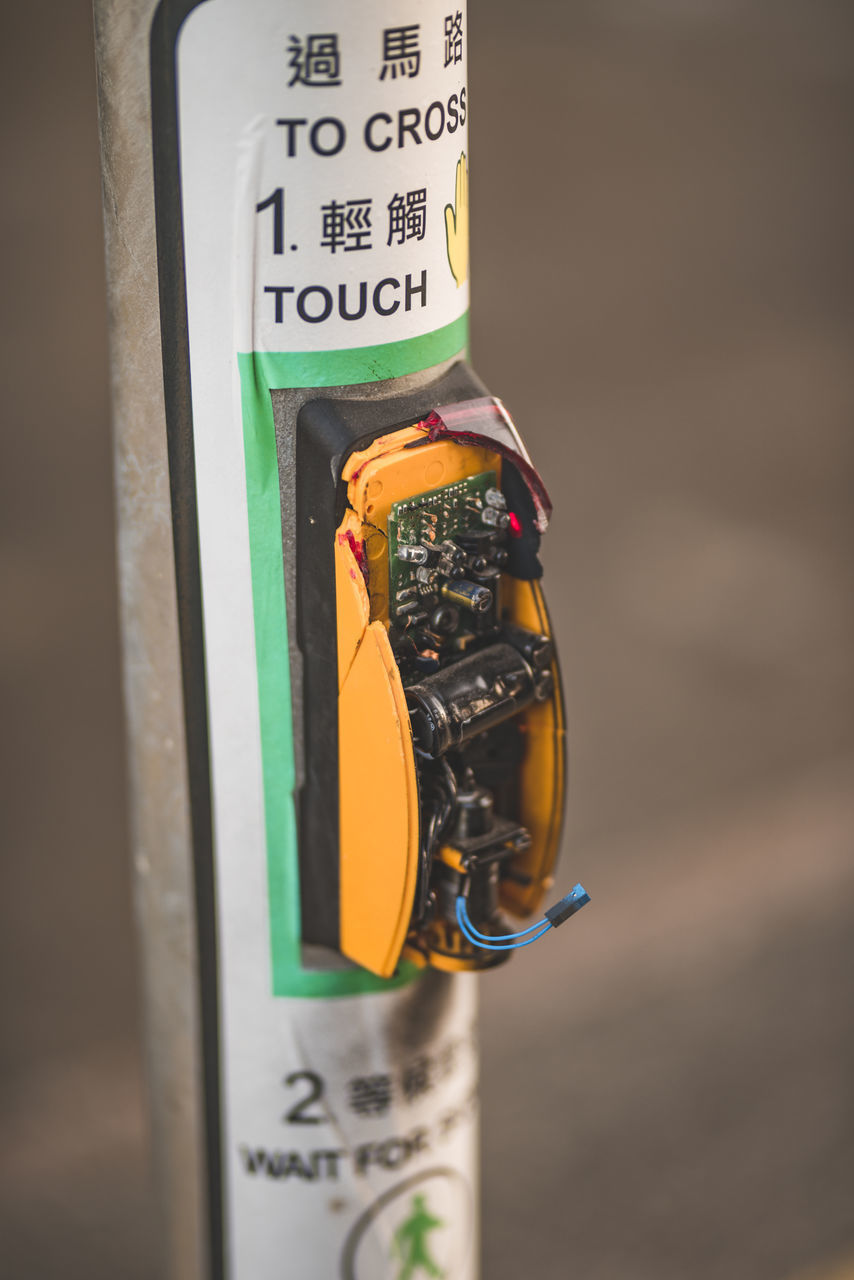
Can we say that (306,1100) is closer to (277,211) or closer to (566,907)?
(566,907)

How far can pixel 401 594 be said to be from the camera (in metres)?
3.61

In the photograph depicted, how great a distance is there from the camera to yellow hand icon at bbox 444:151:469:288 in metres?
3.62

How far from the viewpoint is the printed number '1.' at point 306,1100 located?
418cm

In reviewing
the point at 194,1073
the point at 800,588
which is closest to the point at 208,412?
the point at 194,1073

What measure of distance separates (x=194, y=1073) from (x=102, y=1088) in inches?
92.7

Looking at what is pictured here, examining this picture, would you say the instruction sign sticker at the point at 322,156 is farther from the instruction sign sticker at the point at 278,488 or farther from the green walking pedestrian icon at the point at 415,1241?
the green walking pedestrian icon at the point at 415,1241

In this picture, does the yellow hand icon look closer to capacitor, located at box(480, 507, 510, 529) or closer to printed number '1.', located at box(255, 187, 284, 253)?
printed number '1.', located at box(255, 187, 284, 253)

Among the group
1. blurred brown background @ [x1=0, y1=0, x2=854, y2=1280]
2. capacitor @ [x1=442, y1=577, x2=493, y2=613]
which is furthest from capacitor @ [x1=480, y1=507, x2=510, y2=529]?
blurred brown background @ [x1=0, y1=0, x2=854, y2=1280]

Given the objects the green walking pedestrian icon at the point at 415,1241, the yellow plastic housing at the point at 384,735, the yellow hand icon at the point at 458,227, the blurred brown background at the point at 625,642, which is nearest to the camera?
the yellow plastic housing at the point at 384,735

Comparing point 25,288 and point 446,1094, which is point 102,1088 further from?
point 25,288

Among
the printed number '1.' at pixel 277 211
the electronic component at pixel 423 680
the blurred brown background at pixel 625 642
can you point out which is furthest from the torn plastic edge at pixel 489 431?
the blurred brown background at pixel 625 642

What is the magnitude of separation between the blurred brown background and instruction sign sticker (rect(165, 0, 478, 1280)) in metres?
1.75

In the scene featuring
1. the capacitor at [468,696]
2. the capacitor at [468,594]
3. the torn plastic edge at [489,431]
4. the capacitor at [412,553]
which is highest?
the torn plastic edge at [489,431]

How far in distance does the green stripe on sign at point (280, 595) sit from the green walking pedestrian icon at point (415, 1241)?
2.40ft
